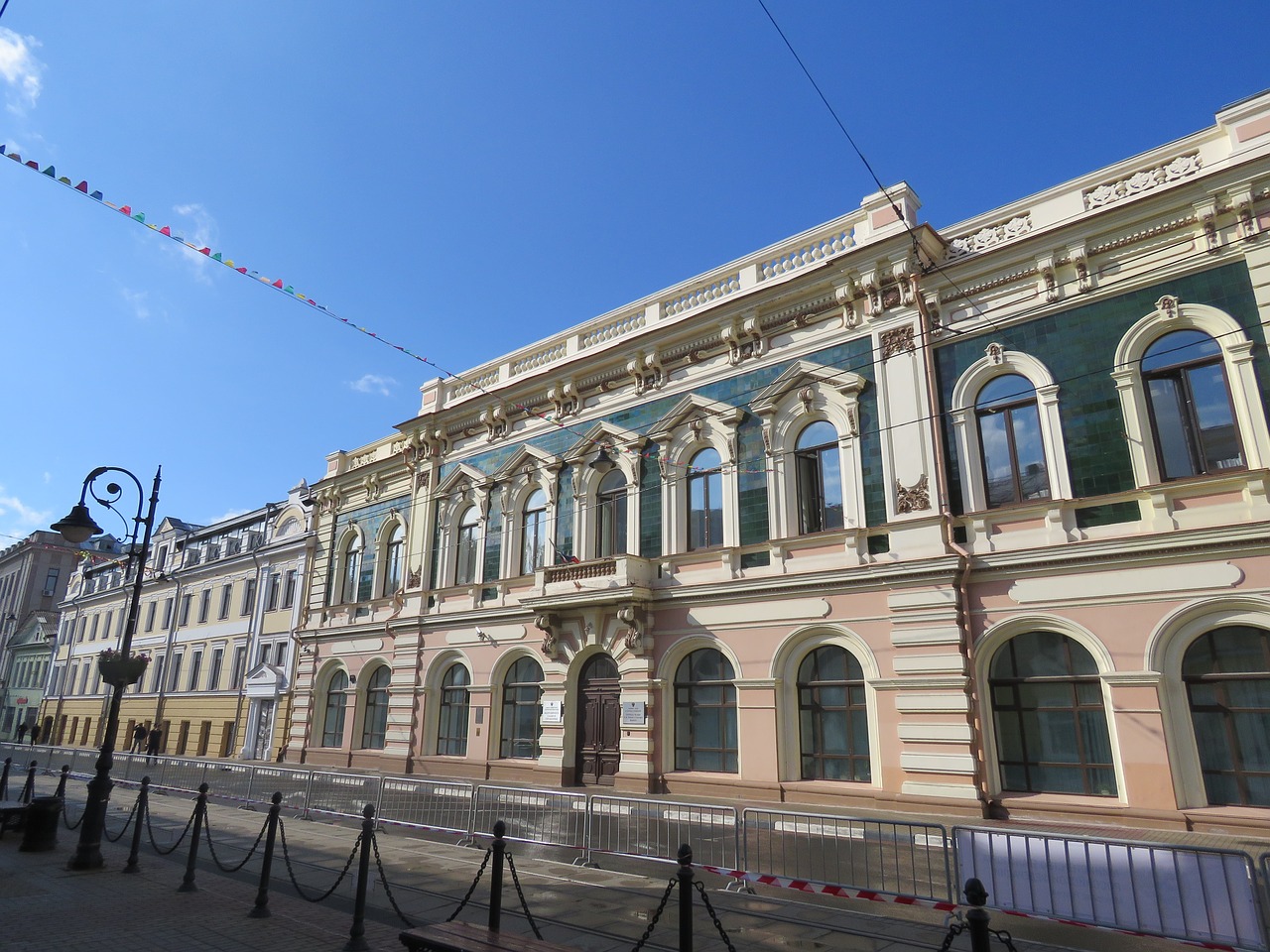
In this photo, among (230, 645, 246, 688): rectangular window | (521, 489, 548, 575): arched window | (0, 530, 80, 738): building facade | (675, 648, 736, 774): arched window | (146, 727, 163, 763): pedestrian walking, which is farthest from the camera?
(0, 530, 80, 738): building facade

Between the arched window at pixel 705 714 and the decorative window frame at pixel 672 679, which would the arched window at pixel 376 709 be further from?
the arched window at pixel 705 714

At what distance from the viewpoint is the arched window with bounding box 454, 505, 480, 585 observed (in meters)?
23.6

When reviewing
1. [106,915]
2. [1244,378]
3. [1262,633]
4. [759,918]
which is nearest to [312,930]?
[106,915]

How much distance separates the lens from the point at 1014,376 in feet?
48.1

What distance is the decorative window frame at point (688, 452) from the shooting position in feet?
58.4

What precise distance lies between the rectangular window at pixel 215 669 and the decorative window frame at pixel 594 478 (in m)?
21.7

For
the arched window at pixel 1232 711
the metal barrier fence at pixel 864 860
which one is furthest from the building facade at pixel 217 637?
the arched window at pixel 1232 711

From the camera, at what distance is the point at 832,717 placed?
1538 centimetres

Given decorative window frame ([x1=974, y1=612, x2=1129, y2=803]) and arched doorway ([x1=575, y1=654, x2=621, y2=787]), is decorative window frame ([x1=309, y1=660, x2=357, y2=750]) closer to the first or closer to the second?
arched doorway ([x1=575, y1=654, x2=621, y2=787])

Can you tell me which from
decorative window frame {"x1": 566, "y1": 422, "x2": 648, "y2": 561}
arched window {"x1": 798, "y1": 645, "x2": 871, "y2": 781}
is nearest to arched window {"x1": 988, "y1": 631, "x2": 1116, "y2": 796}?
arched window {"x1": 798, "y1": 645, "x2": 871, "y2": 781}

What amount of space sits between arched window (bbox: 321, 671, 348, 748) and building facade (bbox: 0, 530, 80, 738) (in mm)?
39937

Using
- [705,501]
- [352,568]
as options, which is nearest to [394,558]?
[352,568]

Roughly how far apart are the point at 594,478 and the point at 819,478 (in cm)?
638

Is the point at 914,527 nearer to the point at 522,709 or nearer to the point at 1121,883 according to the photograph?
the point at 1121,883
